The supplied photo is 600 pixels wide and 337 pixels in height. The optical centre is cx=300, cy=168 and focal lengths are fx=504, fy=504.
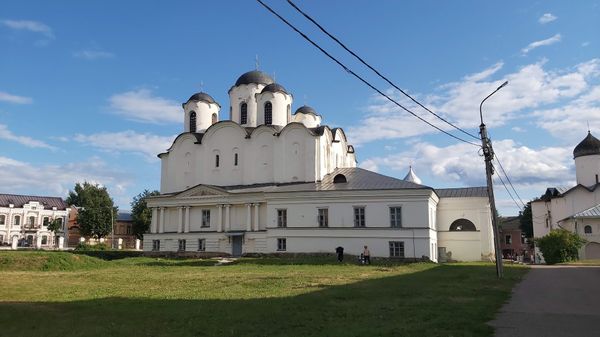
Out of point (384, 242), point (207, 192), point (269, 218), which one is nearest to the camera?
point (384, 242)

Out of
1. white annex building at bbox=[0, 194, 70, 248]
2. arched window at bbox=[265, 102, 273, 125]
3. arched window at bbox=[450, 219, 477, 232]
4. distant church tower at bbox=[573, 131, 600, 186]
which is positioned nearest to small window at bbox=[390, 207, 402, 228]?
arched window at bbox=[450, 219, 477, 232]

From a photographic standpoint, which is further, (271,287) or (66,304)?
(271,287)

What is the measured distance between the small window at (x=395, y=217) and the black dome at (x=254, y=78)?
2072 centimetres

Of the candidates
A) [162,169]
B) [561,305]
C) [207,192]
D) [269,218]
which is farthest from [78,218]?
[561,305]

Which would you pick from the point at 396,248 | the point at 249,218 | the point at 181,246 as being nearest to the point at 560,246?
the point at 396,248

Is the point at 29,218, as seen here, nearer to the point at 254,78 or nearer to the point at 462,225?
the point at 254,78

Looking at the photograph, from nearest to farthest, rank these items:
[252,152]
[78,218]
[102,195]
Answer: [252,152]
[78,218]
[102,195]

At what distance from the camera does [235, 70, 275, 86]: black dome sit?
49.9m

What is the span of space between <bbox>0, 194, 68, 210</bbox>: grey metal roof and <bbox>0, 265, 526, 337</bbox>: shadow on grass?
6920cm

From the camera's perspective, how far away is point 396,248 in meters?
36.1

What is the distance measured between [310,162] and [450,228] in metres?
13.0

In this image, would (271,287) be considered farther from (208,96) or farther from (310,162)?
(208,96)

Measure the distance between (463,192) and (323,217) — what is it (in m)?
13.7

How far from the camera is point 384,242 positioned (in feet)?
119
